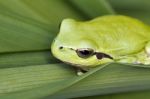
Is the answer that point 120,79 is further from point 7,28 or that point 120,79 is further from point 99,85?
point 7,28

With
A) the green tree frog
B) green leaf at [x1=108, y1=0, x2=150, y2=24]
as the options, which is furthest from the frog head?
green leaf at [x1=108, y1=0, x2=150, y2=24]

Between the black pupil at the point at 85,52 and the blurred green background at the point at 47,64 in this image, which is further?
A: the black pupil at the point at 85,52

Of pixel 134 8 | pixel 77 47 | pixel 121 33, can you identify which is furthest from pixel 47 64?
pixel 134 8

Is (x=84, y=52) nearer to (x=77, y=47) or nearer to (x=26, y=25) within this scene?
(x=77, y=47)

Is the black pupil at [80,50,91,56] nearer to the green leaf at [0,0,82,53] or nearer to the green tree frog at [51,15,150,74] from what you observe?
the green tree frog at [51,15,150,74]

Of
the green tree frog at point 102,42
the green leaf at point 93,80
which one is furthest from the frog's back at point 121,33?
the green leaf at point 93,80

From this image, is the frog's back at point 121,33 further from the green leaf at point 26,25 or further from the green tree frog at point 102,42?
the green leaf at point 26,25

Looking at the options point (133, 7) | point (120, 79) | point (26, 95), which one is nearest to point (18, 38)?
point (26, 95)
